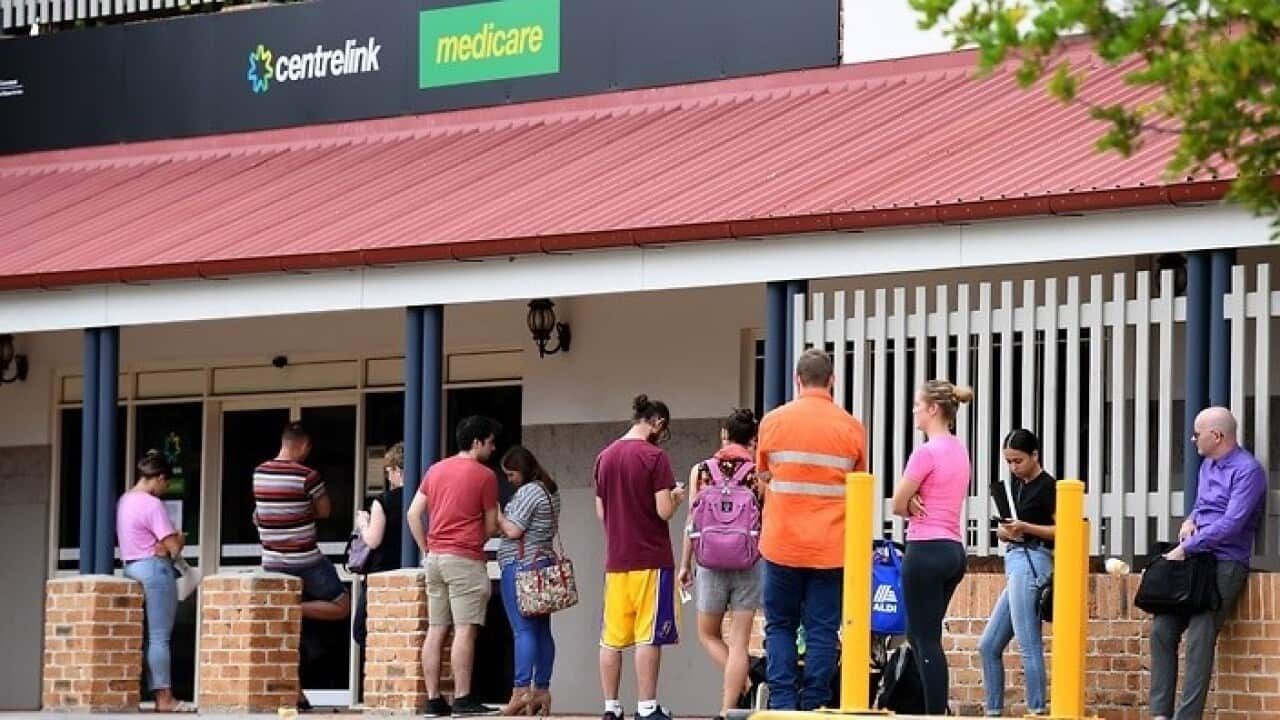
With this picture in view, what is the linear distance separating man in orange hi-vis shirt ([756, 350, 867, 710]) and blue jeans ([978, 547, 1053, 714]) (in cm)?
120

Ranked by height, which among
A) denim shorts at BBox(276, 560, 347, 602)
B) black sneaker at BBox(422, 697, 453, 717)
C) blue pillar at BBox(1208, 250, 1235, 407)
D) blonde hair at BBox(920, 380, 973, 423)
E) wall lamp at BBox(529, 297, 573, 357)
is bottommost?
black sneaker at BBox(422, 697, 453, 717)

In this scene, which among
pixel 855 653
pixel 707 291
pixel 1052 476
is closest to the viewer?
pixel 855 653

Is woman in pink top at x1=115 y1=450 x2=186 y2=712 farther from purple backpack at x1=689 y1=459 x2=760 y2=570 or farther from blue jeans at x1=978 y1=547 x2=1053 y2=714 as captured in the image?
blue jeans at x1=978 y1=547 x2=1053 y2=714

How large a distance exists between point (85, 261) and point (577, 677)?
4.21 metres

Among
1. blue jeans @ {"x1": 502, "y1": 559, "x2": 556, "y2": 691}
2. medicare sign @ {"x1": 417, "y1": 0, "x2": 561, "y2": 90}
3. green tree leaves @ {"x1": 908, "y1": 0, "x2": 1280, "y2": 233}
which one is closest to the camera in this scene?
green tree leaves @ {"x1": 908, "y1": 0, "x2": 1280, "y2": 233}

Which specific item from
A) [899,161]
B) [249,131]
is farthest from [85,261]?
[899,161]

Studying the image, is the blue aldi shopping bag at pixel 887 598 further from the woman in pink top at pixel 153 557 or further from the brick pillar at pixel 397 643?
the woman in pink top at pixel 153 557

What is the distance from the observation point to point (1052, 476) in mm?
14000

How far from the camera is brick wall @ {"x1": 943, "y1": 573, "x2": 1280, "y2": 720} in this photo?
13.1 m

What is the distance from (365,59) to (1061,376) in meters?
6.51

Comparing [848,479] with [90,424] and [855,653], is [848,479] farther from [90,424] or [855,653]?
[90,424]

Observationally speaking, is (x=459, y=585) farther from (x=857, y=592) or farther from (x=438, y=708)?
(x=857, y=592)

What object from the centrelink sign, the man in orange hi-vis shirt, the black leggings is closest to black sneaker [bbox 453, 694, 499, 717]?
the man in orange hi-vis shirt

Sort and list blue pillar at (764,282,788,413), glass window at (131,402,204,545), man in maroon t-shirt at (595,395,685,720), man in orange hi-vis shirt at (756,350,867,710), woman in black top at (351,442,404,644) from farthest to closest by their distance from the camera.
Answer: glass window at (131,402,204,545), woman in black top at (351,442,404,644), blue pillar at (764,282,788,413), man in maroon t-shirt at (595,395,685,720), man in orange hi-vis shirt at (756,350,867,710)
